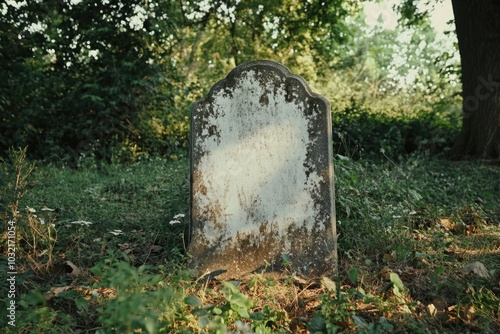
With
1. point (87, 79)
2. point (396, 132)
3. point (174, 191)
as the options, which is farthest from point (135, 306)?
point (87, 79)

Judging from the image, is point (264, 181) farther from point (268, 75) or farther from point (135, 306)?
point (135, 306)

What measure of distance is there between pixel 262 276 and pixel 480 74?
22.1 feet

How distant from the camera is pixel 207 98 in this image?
358cm

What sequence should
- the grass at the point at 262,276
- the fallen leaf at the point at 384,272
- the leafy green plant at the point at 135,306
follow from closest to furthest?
1. the leafy green plant at the point at 135,306
2. the grass at the point at 262,276
3. the fallen leaf at the point at 384,272

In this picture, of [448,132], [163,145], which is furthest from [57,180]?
[448,132]

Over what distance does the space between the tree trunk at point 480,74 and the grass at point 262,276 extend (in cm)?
248

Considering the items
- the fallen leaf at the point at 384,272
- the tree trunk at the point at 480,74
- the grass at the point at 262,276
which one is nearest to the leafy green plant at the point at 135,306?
the grass at the point at 262,276

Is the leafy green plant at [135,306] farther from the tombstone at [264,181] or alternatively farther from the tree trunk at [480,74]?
the tree trunk at [480,74]

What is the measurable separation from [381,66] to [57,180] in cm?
3962

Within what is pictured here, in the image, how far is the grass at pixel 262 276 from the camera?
2531 mm

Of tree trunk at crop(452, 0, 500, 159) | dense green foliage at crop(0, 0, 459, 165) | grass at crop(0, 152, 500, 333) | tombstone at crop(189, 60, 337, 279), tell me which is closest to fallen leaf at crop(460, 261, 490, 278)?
grass at crop(0, 152, 500, 333)

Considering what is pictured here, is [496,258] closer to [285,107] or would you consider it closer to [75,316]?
[285,107]

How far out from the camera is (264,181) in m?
3.48

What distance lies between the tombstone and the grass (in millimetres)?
195
